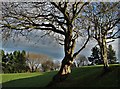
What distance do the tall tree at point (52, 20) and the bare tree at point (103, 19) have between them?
82 cm

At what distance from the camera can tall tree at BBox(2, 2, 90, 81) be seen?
15.9 metres

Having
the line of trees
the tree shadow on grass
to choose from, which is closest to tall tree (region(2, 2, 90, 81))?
the line of trees

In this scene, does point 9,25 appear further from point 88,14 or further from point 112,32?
point 112,32

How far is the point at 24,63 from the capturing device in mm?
50094

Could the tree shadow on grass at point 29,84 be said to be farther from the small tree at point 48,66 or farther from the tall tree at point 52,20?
the small tree at point 48,66

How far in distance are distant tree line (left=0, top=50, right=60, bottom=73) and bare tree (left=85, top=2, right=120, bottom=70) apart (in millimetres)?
28794

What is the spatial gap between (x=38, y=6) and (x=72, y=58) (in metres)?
4.10

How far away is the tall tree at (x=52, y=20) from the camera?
52.0 feet

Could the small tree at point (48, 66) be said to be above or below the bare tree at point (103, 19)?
below

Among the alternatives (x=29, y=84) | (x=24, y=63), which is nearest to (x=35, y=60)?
(x=24, y=63)

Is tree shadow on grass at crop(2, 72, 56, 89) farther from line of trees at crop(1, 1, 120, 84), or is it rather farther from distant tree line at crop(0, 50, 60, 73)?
distant tree line at crop(0, 50, 60, 73)

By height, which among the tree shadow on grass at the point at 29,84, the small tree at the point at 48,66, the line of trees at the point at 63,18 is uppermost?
the line of trees at the point at 63,18

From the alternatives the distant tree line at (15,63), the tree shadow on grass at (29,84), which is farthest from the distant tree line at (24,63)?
the tree shadow on grass at (29,84)

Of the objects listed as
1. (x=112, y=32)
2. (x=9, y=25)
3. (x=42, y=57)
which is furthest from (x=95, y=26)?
(x=42, y=57)
